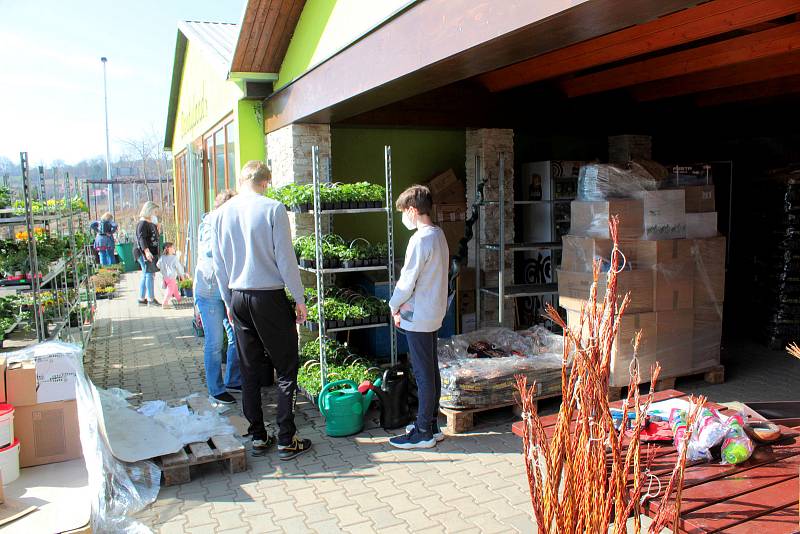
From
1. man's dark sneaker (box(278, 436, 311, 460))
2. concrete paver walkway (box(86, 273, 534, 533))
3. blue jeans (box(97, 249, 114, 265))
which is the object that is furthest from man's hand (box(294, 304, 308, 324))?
blue jeans (box(97, 249, 114, 265))

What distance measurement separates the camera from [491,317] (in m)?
7.96

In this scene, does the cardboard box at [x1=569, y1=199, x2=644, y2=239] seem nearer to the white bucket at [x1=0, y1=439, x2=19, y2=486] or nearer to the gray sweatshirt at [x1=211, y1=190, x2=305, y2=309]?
the gray sweatshirt at [x1=211, y1=190, x2=305, y2=309]

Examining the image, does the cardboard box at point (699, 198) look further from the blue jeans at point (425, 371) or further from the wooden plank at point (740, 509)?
the wooden plank at point (740, 509)

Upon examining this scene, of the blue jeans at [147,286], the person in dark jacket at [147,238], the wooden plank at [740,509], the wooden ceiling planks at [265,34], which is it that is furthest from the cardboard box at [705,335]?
the blue jeans at [147,286]

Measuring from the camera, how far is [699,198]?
238 inches

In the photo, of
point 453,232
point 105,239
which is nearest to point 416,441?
point 453,232

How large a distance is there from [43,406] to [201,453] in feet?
3.36

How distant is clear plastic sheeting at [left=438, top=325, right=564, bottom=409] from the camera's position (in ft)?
17.0

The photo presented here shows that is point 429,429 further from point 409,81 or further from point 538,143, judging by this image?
point 538,143

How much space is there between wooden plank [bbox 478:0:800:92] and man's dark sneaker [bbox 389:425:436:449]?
11.2 ft

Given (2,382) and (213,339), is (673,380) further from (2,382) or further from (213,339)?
(2,382)

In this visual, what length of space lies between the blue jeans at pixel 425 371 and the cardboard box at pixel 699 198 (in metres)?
2.88

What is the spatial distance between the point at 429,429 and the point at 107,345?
5.59m

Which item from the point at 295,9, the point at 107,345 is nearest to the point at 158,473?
the point at 295,9
